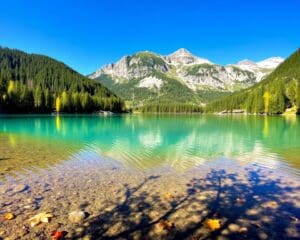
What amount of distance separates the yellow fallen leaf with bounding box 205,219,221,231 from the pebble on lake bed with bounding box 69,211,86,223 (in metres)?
4.58

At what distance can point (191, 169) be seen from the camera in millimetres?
18125

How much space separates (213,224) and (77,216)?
5.03m

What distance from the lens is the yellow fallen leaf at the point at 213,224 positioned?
28.5 ft

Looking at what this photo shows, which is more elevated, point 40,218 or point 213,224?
point 40,218

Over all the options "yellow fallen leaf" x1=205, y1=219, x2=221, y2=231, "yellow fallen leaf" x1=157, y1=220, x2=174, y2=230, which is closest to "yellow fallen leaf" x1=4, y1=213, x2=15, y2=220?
"yellow fallen leaf" x1=157, y1=220, x2=174, y2=230

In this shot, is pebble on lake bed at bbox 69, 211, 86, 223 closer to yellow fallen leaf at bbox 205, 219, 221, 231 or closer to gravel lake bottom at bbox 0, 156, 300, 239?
gravel lake bottom at bbox 0, 156, 300, 239

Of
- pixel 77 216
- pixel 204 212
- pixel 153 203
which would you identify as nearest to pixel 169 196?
pixel 153 203

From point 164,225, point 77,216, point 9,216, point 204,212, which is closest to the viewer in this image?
point 164,225

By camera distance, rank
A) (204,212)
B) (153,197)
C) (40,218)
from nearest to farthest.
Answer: (40,218) < (204,212) < (153,197)

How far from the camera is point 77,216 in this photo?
952 cm

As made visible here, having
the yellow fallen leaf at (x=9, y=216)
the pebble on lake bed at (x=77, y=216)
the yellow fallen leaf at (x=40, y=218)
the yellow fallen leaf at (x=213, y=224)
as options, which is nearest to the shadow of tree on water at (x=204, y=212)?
the yellow fallen leaf at (x=213, y=224)

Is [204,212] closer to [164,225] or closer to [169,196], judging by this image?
[164,225]

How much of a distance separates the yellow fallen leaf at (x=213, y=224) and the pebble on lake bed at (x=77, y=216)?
458 cm

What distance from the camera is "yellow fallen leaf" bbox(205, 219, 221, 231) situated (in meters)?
8.68
